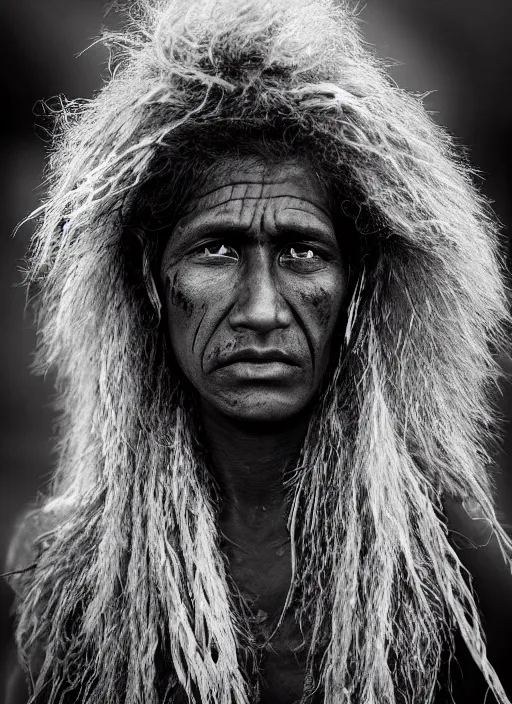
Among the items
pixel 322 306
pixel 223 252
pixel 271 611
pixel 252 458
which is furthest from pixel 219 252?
pixel 271 611

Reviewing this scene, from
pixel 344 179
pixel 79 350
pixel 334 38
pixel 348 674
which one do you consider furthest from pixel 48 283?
pixel 348 674

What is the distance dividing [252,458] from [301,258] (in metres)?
0.42

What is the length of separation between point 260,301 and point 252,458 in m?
0.36

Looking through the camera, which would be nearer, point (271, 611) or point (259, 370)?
point (259, 370)

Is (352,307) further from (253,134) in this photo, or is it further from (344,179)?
(253,134)

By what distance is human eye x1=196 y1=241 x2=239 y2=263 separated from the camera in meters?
1.44

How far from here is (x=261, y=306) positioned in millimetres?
1360

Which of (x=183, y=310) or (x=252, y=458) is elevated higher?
(x=183, y=310)

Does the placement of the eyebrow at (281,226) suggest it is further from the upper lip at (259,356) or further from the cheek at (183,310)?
the upper lip at (259,356)

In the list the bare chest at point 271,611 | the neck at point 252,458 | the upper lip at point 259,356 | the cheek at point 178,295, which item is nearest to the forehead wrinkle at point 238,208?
the cheek at point 178,295

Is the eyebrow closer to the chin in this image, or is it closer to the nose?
the nose

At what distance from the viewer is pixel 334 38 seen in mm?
1523

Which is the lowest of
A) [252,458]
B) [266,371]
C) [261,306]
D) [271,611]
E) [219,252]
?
[271,611]

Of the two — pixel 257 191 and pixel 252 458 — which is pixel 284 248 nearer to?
pixel 257 191
